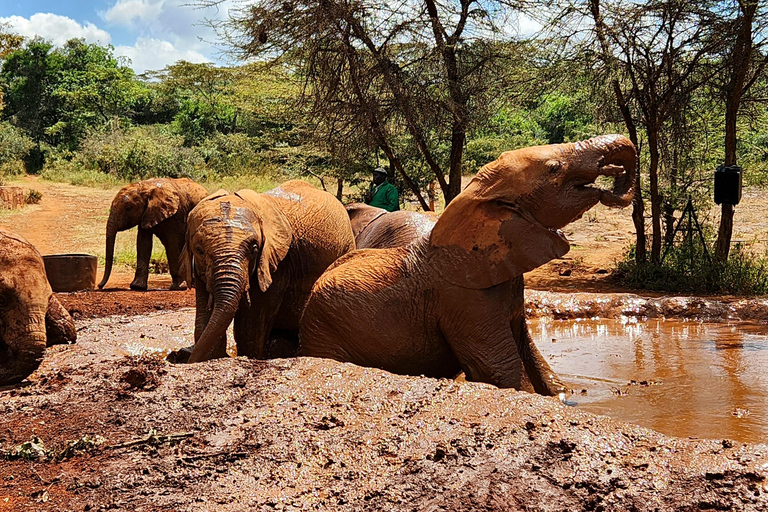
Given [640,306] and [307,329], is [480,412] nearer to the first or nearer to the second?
[307,329]

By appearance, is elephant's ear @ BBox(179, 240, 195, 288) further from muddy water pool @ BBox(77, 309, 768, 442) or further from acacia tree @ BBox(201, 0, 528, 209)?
acacia tree @ BBox(201, 0, 528, 209)

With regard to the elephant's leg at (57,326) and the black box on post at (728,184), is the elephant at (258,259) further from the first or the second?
the black box on post at (728,184)

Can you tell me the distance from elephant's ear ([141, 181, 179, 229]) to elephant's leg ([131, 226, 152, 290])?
27 cm

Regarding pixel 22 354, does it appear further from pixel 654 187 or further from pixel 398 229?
pixel 654 187

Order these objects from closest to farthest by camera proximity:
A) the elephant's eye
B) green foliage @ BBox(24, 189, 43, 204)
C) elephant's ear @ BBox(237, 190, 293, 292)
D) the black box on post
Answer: the elephant's eye
elephant's ear @ BBox(237, 190, 293, 292)
the black box on post
green foliage @ BBox(24, 189, 43, 204)

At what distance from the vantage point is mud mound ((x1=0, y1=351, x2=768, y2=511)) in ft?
10.2

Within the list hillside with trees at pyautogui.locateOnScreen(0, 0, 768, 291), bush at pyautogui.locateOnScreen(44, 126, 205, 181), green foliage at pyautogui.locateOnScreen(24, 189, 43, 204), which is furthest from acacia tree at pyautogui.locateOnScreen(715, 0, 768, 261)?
bush at pyautogui.locateOnScreen(44, 126, 205, 181)

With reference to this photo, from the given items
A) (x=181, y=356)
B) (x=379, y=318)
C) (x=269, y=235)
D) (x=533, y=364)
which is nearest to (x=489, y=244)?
(x=379, y=318)

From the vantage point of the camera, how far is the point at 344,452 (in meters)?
3.66

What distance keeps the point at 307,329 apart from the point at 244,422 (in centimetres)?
128

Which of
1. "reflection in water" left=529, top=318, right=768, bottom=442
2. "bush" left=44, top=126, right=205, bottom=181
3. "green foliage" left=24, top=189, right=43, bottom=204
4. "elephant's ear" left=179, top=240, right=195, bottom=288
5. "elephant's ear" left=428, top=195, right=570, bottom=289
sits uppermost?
"bush" left=44, top=126, right=205, bottom=181

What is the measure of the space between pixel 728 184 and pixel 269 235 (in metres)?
7.55

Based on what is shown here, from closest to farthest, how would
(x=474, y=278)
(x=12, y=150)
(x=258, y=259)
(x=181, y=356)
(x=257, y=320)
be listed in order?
(x=474, y=278) < (x=258, y=259) < (x=257, y=320) < (x=181, y=356) < (x=12, y=150)

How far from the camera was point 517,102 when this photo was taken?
13.5m
